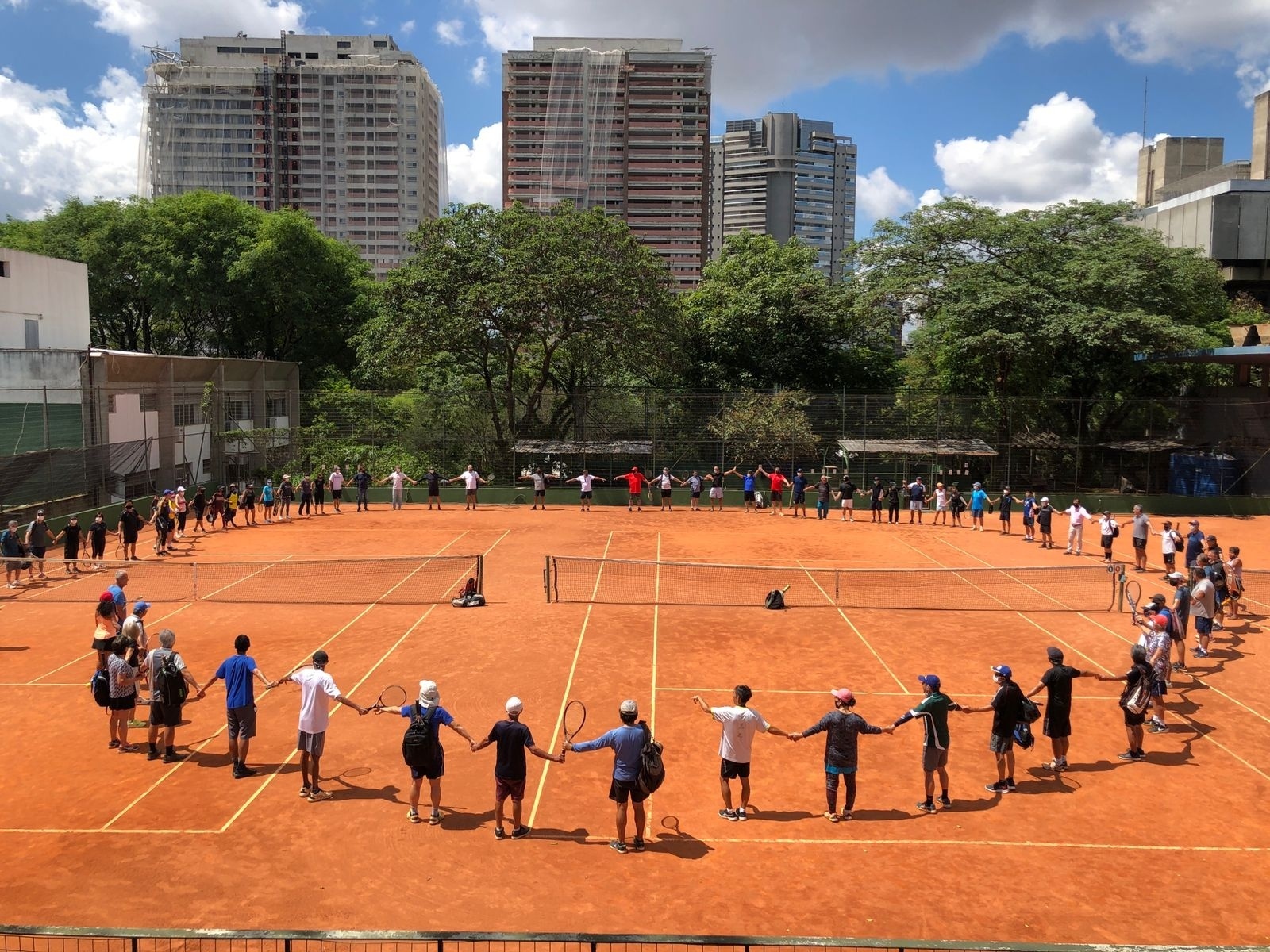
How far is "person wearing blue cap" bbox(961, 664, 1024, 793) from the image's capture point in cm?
1045

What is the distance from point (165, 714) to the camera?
→ 36.2 ft

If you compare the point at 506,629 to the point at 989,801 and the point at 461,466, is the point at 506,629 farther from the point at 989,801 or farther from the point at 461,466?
the point at 461,466

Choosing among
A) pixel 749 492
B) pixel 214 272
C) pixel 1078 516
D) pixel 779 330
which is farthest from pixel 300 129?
pixel 1078 516

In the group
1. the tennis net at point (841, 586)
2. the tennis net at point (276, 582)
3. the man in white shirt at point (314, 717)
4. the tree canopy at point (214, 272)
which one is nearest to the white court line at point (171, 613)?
the tennis net at point (276, 582)

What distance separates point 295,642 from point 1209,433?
39221 mm

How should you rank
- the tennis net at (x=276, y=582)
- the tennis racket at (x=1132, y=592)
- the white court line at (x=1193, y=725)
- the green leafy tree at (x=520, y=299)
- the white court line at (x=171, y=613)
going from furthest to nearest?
the green leafy tree at (x=520, y=299)
the tennis net at (x=276, y=582)
the tennis racket at (x=1132, y=592)
the white court line at (x=171, y=613)
the white court line at (x=1193, y=725)

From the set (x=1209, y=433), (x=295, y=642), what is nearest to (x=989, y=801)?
(x=295, y=642)

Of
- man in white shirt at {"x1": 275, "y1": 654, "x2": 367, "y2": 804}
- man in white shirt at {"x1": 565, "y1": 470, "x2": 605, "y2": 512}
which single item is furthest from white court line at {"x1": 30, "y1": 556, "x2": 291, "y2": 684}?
man in white shirt at {"x1": 565, "y1": 470, "x2": 605, "y2": 512}

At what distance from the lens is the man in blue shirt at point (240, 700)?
10570 millimetres

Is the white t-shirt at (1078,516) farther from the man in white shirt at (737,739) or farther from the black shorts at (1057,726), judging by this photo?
the man in white shirt at (737,739)

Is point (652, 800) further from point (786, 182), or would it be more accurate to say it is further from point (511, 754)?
point (786, 182)

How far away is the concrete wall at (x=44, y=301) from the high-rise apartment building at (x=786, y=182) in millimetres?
121940

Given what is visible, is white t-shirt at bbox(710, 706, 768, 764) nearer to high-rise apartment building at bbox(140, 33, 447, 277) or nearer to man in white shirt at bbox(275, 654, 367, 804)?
man in white shirt at bbox(275, 654, 367, 804)

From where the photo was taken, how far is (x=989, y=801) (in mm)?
10445
